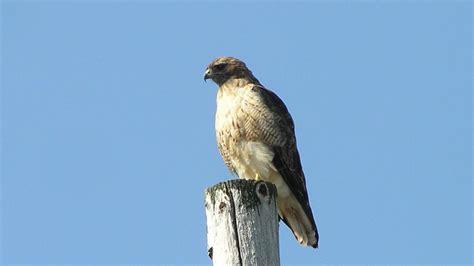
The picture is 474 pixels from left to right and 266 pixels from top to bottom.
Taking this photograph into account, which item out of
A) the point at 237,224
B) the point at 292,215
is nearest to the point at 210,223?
the point at 237,224

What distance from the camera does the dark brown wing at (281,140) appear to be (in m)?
7.36

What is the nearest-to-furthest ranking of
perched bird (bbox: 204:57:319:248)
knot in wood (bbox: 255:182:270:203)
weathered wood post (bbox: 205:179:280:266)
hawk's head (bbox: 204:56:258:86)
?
1. weathered wood post (bbox: 205:179:280:266)
2. knot in wood (bbox: 255:182:270:203)
3. perched bird (bbox: 204:57:319:248)
4. hawk's head (bbox: 204:56:258:86)

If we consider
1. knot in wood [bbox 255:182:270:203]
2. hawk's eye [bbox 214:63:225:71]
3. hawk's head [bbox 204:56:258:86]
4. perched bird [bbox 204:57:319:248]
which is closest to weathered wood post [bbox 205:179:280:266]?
knot in wood [bbox 255:182:270:203]

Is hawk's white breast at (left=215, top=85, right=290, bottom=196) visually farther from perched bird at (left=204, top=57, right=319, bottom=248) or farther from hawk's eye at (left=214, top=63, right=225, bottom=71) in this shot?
hawk's eye at (left=214, top=63, right=225, bottom=71)

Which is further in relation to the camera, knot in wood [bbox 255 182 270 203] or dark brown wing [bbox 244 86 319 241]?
dark brown wing [bbox 244 86 319 241]

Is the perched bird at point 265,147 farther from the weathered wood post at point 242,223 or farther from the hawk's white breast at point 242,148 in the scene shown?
the weathered wood post at point 242,223

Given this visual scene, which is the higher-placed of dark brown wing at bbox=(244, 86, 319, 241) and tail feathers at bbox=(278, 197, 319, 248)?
dark brown wing at bbox=(244, 86, 319, 241)

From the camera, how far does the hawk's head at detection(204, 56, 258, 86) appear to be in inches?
321

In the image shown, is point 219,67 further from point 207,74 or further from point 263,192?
point 263,192

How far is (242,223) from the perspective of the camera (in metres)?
4.43

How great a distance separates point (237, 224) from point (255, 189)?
0.84 feet

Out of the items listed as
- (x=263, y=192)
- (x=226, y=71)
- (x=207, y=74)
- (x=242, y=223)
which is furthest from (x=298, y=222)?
(x=242, y=223)

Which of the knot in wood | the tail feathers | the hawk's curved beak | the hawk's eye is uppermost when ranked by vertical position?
the hawk's eye

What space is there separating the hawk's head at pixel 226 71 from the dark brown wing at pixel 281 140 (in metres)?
0.53
